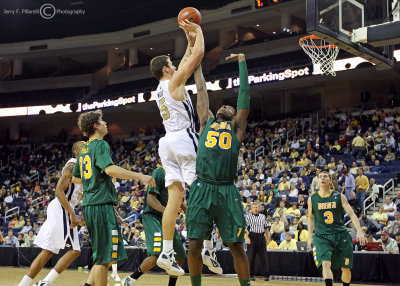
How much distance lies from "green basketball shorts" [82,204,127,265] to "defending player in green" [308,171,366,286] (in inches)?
156

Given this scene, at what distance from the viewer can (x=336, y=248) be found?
9.27 m

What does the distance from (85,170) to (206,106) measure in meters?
1.50

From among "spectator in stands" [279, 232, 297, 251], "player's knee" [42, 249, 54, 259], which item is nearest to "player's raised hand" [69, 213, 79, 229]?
"player's knee" [42, 249, 54, 259]

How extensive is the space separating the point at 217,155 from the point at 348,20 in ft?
18.4

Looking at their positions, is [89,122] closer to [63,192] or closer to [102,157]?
[102,157]

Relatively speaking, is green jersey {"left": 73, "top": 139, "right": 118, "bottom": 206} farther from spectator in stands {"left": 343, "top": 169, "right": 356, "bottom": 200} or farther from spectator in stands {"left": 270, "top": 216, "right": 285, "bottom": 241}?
spectator in stands {"left": 343, "top": 169, "right": 356, "bottom": 200}

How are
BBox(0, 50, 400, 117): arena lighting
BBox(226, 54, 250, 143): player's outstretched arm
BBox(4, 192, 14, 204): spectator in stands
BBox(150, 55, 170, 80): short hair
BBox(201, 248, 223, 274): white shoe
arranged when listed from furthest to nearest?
BBox(4, 192, 14, 204): spectator in stands < BBox(0, 50, 400, 117): arena lighting < BBox(150, 55, 170, 80): short hair < BBox(201, 248, 223, 274): white shoe < BBox(226, 54, 250, 143): player's outstretched arm

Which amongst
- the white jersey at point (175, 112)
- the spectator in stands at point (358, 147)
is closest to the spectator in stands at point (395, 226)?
the spectator in stands at point (358, 147)

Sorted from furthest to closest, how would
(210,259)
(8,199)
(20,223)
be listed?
(8,199) → (20,223) → (210,259)

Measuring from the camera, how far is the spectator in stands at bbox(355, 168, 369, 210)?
17645 mm

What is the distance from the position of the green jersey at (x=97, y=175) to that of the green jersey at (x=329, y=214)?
4091 mm

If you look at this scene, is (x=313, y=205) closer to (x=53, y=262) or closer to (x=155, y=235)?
(x=155, y=235)

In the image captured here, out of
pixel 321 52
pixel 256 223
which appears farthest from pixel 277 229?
pixel 321 52

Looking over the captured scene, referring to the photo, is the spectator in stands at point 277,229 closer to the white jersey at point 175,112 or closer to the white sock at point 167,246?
the white jersey at point 175,112
